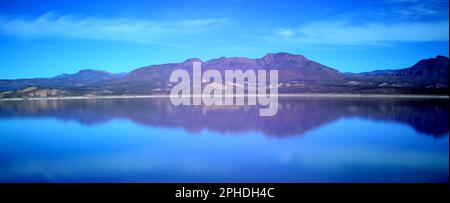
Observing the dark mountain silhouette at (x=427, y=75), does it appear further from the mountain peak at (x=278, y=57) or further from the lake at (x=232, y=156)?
the lake at (x=232, y=156)

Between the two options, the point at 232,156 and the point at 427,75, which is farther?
the point at 427,75

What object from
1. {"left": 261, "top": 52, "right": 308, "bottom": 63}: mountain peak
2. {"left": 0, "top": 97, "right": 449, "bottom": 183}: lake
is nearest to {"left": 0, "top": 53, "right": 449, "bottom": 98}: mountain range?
{"left": 261, "top": 52, "right": 308, "bottom": 63}: mountain peak

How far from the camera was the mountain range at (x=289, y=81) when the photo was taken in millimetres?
38531

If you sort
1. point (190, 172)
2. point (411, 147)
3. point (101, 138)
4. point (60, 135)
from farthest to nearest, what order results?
point (60, 135)
point (101, 138)
point (411, 147)
point (190, 172)

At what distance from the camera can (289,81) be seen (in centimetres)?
5056

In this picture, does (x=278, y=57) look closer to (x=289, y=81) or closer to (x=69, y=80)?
(x=289, y=81)

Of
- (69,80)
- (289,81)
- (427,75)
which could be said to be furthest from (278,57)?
(69,80)

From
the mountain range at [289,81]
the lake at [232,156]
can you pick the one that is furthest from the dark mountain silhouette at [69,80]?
the lake at [232,156]

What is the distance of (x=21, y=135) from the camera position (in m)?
7.75

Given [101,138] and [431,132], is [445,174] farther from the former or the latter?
[101,138]

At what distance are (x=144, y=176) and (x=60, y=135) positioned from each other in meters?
4.53

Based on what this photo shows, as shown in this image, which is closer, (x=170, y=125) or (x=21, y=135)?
(x=21, y=135)
